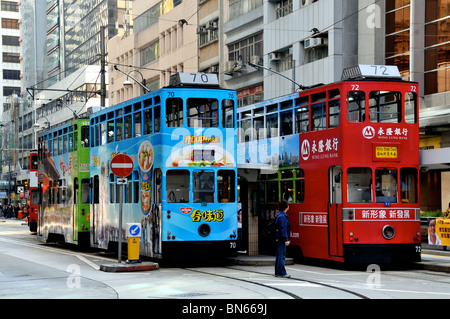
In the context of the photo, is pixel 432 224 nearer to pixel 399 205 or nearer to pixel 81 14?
pixel 399 205

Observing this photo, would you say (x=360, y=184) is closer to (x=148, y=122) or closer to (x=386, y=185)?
(x=386, y=185)

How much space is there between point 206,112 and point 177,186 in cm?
220

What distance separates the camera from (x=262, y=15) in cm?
4825

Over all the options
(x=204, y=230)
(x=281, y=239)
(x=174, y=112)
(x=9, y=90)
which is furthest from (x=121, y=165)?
(x=9, y=90)

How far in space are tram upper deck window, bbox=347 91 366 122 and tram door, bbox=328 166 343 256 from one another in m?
1.29

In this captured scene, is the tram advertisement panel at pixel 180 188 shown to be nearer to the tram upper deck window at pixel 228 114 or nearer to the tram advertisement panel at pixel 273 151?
the tram upper deck window at pixel 228 114

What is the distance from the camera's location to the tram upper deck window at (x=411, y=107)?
68.1 feet

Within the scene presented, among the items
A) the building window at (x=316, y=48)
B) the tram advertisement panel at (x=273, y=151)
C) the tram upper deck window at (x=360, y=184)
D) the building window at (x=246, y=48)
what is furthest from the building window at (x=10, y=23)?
the tram upper deck window at (x=360, y=184)

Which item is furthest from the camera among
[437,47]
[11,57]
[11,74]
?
[11,57]

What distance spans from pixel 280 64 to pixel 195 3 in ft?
44.2

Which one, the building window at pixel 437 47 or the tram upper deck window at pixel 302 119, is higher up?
the building window at pixel 437 47

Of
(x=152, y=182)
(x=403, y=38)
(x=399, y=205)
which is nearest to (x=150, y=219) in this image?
(x=152, y=182)

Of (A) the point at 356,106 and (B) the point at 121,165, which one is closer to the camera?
(B) the point at 121,165

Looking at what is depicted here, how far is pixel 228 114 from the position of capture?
21.8 meters
